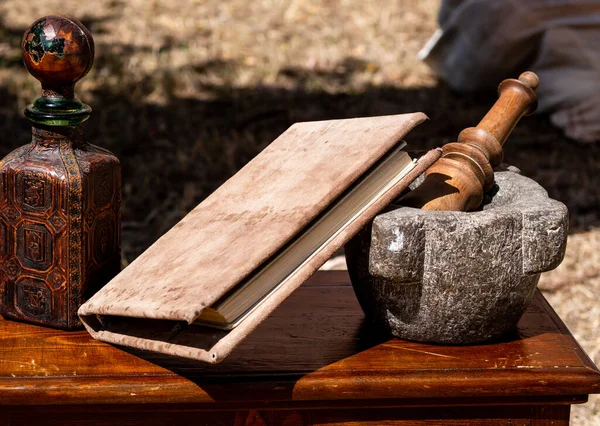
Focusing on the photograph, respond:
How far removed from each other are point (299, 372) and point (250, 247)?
0.25 metres

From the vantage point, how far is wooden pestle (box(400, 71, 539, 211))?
162cm

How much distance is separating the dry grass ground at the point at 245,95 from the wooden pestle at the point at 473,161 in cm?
142

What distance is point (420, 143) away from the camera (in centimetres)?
445

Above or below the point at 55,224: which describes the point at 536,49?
below

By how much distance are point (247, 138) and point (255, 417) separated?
3016mm

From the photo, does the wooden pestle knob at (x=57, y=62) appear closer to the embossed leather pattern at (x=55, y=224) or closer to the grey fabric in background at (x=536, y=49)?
the embossed leather pattern at (x=55, y=224)

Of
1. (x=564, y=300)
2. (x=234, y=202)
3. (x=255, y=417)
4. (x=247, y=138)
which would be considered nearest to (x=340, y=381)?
(x=255, y=417)

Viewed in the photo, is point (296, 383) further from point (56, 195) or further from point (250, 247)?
point (56, 195)

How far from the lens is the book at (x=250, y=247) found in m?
1.38

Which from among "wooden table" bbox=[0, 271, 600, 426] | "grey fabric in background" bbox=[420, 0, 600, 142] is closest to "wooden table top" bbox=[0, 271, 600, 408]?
"wooden table" bbox=[0, 271, 600, 426]

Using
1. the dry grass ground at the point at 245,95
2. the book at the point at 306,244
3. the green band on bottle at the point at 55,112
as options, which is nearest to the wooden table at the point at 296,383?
the book at the point at 306,244

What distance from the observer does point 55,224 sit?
1562mm

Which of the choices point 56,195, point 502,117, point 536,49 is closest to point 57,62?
point 56,195

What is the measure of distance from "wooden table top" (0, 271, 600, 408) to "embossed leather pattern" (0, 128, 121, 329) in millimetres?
76
